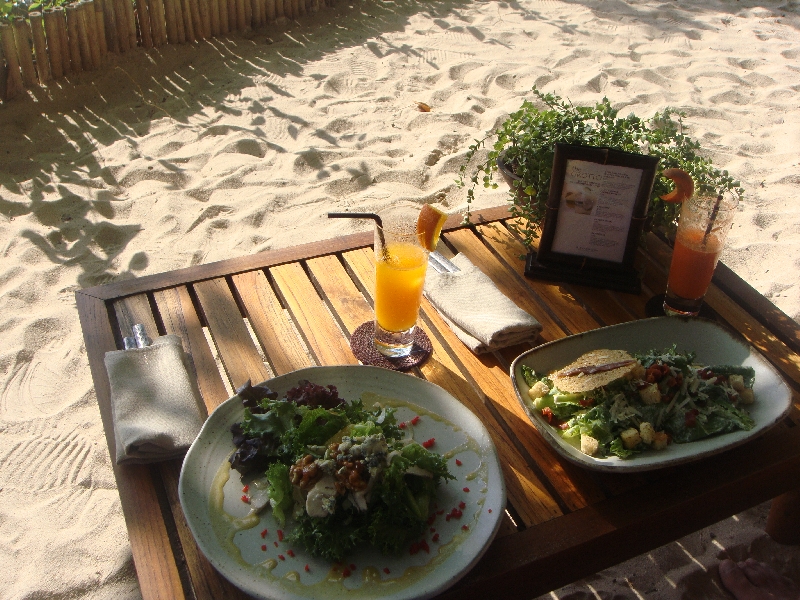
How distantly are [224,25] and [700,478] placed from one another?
470 centimetres

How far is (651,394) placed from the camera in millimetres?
1558

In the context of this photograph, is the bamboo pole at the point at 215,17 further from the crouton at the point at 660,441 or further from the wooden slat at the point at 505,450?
the crouton at the point at 660,441

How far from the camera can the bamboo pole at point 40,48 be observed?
403 cm

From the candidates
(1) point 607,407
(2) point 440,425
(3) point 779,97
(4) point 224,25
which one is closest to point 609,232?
(1) point 607,407

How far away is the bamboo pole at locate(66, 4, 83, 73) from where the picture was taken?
13.8 ft

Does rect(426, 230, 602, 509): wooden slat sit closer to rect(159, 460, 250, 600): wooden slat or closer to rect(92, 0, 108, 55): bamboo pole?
rect(159, 460, 250, 600): wooden slat

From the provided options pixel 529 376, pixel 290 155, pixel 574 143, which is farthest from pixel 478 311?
pixel 290 155

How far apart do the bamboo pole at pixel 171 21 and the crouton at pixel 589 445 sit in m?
4.36

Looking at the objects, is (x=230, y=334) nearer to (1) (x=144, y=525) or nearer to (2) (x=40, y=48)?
(1) (x=144, y=525)

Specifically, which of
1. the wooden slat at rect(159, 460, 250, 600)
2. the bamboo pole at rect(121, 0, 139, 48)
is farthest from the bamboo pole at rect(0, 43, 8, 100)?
the wooden slat at rect(159, 460, 250, 600)

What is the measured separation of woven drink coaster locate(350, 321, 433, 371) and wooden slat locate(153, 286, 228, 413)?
350 mm

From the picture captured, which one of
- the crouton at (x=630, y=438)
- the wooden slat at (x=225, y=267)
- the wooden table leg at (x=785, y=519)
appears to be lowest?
the wooden table leg at (x=785, y=519)

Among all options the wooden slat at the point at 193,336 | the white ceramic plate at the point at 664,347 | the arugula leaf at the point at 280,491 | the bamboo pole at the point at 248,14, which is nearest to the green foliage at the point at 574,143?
the white ceramic plate at the point at 664,347

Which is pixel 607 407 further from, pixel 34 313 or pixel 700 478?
pixel 34 313
